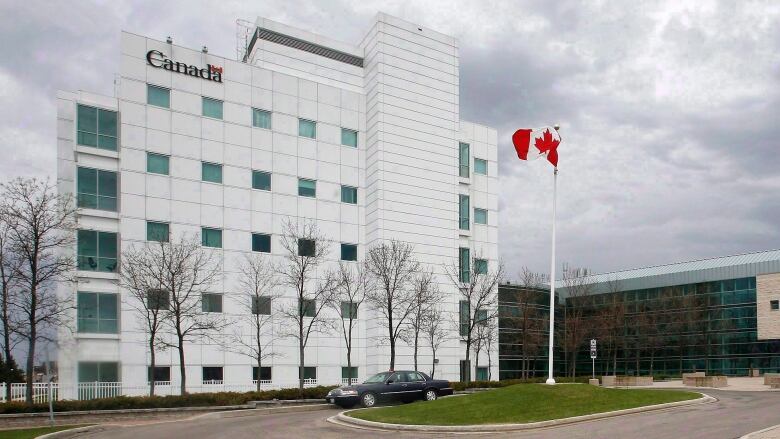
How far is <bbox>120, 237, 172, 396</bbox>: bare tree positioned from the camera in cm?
3928

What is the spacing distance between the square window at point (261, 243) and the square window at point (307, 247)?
2.76 metres

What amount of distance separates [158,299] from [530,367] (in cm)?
4595

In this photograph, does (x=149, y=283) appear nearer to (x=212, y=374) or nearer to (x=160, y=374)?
(x=160, y=374)

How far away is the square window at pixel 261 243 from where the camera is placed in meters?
49.1

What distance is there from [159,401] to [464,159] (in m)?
33.4

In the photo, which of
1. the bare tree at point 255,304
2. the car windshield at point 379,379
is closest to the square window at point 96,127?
the bare tree at point 255,304

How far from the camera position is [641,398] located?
2647 centimetres

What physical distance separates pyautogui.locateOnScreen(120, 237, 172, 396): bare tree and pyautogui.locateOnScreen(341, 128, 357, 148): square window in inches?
610

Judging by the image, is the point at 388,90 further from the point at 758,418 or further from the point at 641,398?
the point at 758,418

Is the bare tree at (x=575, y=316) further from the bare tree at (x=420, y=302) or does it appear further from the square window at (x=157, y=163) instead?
the square window at (x=157, y=163)

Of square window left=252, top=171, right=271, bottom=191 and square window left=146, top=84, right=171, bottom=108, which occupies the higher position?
square window left=146, top=84, right=171, bottom=108

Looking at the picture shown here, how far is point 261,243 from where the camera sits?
162 ft

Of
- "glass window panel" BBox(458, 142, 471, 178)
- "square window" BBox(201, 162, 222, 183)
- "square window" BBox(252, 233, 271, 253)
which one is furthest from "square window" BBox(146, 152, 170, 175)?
"glass window panel" BBox(458, 142, 471, 178)

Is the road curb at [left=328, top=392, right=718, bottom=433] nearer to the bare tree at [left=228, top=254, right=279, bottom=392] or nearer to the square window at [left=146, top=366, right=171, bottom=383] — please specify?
the square window at [left=146, top=366, right=171, bottom=383]
